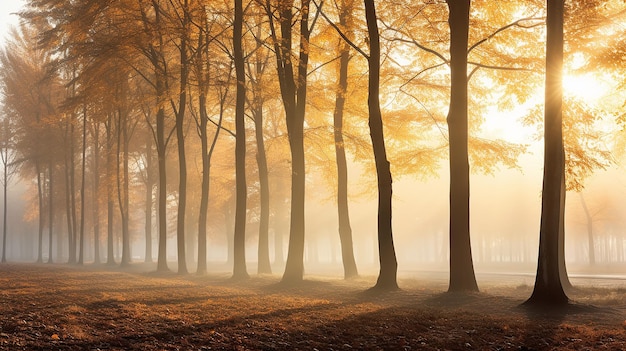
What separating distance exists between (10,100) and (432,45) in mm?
27532

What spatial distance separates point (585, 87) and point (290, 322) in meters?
12.7

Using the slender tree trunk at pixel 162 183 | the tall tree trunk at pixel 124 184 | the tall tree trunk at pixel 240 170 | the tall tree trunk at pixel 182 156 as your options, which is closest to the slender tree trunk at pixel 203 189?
the tall tree trunk at pixel 182 156

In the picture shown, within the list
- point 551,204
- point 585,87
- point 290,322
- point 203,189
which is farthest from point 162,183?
point 551,204

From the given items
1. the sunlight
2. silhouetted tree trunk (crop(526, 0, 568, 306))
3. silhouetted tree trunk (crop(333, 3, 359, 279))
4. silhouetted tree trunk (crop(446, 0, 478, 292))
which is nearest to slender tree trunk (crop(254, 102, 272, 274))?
silhouetted tree trunk (crop(333, 3, 359, 279))

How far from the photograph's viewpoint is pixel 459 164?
48.4 ft

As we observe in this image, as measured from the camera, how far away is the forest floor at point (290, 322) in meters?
8.12

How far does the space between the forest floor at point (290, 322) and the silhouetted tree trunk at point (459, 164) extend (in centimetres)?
77

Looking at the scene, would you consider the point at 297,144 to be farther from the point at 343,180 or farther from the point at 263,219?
the point at 263,219

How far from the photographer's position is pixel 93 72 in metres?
23.2

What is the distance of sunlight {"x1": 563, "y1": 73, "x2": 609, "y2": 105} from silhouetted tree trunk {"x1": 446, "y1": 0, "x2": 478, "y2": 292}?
408cm

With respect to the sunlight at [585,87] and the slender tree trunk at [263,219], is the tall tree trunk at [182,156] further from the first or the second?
the sunlight at [585,87]

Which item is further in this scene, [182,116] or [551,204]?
[182,116]

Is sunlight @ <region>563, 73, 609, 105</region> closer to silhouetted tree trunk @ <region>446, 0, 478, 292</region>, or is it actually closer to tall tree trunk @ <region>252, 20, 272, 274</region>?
silhouetted tree trunk @ <region>446, 0, 478, 292</region>

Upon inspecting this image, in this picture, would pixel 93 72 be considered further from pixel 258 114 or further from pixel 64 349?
pixel 64 349
